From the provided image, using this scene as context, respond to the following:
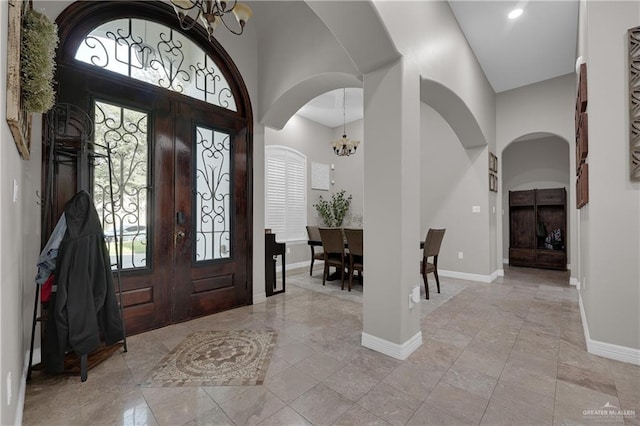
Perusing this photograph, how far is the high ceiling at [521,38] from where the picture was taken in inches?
137

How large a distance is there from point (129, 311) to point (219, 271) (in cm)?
94

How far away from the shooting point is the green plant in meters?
7.11

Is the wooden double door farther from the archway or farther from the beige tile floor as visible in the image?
the archway

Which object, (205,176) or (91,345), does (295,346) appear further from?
(205,176)

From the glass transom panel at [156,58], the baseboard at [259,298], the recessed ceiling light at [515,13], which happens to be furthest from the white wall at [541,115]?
the glass transom panel at [156,58]

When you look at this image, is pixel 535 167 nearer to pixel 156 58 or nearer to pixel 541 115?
pixel 541 115

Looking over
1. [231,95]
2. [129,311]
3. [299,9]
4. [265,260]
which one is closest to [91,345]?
[129,311]

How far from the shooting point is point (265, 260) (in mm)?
4004

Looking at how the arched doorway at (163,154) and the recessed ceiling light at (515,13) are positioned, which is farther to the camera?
the recessed ceiling light at (515,13)

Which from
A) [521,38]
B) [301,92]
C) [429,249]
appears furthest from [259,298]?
[521,38]

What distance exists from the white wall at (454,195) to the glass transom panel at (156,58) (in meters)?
3.96

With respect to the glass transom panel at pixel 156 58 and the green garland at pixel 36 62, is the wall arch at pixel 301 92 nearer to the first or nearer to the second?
the glass transom panel at pixel 156 58

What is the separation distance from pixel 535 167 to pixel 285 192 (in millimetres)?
5735

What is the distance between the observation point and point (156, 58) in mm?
2979
